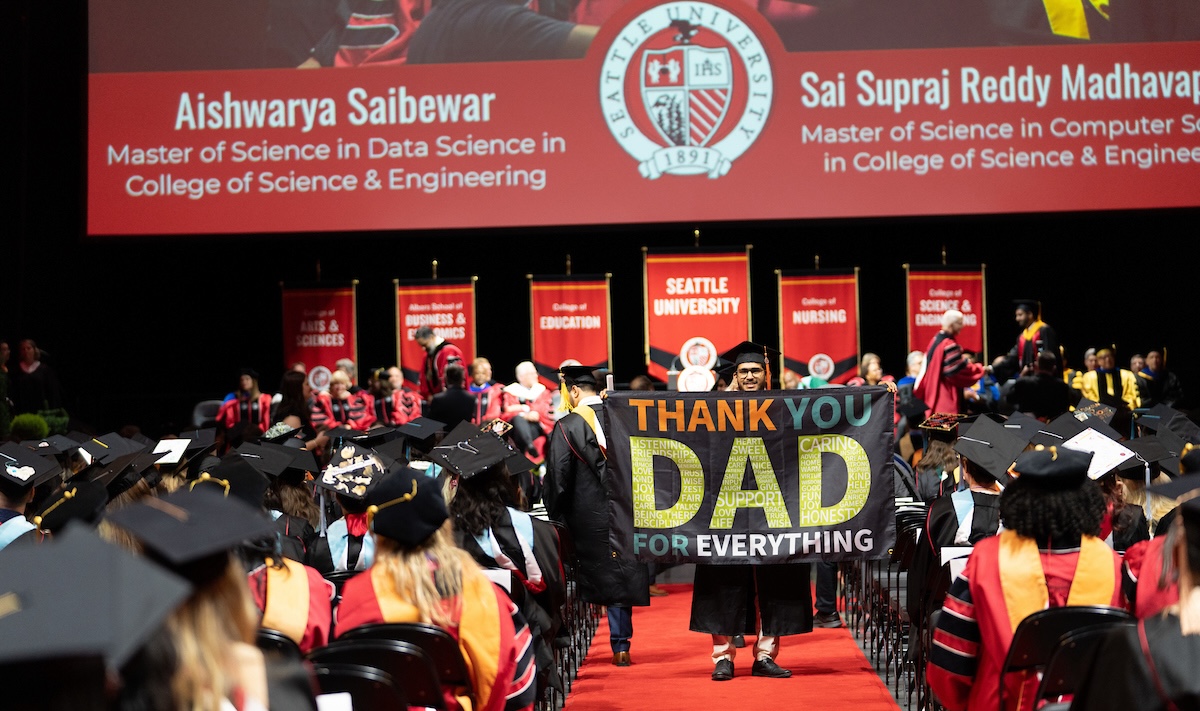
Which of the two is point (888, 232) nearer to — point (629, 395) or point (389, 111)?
point (389, 111)

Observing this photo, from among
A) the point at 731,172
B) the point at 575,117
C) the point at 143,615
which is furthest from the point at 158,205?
the point at 143,615

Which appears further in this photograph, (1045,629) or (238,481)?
(238,481)

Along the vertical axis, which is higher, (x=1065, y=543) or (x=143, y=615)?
(x=143, y=615)

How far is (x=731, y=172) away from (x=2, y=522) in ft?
26.8

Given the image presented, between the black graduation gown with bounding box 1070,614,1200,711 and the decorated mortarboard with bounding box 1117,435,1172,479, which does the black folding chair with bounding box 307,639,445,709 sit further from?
the decorated mortarboard with bounding box 1117,435,1172,479

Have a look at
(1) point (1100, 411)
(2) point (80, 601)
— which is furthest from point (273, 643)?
(1) point (1100, 411)

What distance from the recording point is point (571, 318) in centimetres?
1429

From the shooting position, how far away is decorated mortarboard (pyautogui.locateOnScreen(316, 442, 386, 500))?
4883 millimetres

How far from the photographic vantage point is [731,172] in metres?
12.1

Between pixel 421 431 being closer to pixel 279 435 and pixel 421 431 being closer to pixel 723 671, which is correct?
pixel 279 435

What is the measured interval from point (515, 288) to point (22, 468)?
11426 millimetres

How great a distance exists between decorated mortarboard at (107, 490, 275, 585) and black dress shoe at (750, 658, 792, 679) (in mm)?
4695

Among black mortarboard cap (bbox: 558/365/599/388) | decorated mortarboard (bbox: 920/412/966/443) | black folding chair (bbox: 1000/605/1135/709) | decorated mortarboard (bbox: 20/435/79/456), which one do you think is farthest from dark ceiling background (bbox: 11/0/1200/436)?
black folding chair (bbox: 1000/605/1135/709)

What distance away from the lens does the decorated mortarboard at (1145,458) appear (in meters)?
5.25
